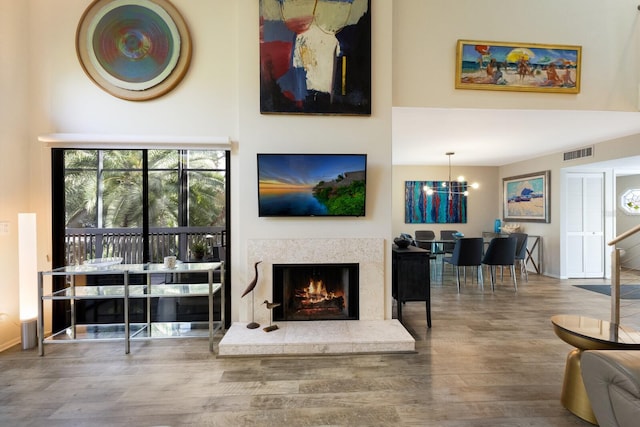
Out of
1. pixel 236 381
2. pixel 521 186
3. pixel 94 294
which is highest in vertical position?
pixel 521 186

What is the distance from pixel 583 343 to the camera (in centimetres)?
183

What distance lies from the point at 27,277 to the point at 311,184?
115 inches

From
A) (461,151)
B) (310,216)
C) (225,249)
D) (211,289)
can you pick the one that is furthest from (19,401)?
(461,151)

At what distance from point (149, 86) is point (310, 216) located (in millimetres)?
2309

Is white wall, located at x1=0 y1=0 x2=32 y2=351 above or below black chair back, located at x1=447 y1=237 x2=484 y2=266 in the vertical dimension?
above

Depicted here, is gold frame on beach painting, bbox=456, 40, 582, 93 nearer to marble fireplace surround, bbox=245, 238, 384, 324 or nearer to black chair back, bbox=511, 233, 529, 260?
marble fireplace surround, bbox=245, 238, 384, 324

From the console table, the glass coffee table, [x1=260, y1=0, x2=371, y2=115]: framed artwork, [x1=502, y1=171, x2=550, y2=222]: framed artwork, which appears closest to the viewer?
the glass coffee table

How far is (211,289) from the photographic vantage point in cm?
282

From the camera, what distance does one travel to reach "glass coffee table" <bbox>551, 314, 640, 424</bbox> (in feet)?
5.80

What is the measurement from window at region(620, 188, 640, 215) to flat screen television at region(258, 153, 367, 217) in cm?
803

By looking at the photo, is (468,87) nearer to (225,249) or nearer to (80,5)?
(225,249)

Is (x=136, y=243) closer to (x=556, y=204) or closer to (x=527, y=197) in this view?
(x=556, y=204)

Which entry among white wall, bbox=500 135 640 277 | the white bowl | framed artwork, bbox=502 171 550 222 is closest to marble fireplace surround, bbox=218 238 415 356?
the white bowl

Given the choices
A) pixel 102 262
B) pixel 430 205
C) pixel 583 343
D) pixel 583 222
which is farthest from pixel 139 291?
pixel 583 222
